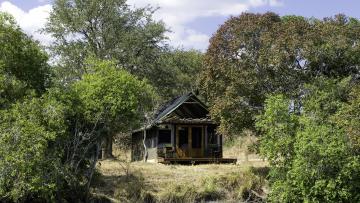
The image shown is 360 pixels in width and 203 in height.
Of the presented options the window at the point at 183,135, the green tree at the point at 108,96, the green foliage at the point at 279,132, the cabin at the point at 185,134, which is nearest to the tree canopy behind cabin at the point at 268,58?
the green foliage at the point at 279,132

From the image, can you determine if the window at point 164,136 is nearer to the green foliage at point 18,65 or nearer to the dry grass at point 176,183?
the dry grass at point 176,183

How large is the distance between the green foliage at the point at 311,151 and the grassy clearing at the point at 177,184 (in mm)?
2784

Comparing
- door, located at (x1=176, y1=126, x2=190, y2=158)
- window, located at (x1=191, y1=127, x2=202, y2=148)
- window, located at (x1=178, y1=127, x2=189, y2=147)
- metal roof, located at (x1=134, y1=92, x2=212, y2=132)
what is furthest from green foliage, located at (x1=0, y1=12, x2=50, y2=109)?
window, located at (x1=191, y1=127, x2=202, y2=148)

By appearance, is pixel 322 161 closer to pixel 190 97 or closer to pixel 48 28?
pixel 190 97

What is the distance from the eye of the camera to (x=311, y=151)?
21.3 m

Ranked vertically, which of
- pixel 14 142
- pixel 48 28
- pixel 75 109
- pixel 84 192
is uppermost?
pixel 48 28

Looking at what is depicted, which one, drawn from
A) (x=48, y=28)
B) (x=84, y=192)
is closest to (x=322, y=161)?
(x=84, y=192)

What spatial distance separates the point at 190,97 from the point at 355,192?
1497cm

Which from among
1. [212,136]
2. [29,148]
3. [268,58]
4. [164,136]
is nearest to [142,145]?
[164,136]

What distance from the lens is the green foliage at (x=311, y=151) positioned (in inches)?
835

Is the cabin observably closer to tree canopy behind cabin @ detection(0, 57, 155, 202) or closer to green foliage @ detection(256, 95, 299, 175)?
tree canopy behind cabin @ detection(0, 57, 155, 202)

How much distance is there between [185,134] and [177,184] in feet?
33.3

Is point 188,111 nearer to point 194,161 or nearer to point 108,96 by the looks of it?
point 194,161

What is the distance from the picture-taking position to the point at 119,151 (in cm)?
5012
